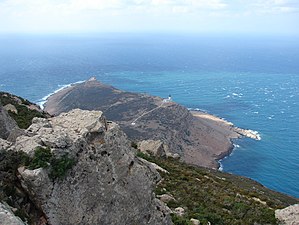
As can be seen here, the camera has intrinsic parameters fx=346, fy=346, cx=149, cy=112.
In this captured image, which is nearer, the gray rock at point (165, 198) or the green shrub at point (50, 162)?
the green shrub at point (50, 162)

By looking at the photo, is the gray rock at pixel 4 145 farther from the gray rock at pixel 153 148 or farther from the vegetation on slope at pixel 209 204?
the gray rock at pixel 153 148

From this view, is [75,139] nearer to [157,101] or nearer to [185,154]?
[185,154]

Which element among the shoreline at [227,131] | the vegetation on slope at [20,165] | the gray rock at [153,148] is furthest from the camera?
the shoreline at [227,131]

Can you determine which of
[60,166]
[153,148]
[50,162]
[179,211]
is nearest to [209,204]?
[179,211]

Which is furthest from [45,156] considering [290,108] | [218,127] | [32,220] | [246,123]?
[290,108]

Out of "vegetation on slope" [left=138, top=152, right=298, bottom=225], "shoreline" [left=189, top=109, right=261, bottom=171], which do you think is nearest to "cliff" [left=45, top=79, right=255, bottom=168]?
"shoreline" [left=189, top=109, right=261, bottom=171]

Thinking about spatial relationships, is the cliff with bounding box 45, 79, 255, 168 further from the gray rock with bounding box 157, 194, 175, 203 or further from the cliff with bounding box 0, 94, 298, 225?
the cliff with bounding box 0, 94, 298, 225

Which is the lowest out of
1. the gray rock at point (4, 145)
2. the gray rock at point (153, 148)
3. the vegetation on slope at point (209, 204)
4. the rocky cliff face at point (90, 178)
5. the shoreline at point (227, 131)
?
the shoreline at point (227, 131)

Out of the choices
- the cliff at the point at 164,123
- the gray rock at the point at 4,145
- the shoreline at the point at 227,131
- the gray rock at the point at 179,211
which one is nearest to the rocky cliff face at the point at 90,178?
the gray rock at the point at 4,145

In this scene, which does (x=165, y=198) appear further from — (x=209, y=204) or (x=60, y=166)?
(x=60, y=166)
